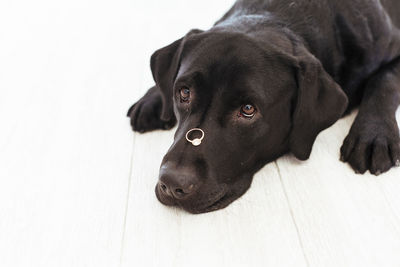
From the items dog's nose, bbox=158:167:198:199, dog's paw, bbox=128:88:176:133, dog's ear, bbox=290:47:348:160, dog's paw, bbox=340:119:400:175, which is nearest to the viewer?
dog's nose, bbox=158:167:198:199

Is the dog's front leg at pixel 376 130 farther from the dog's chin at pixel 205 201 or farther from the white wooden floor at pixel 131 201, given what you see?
the dog's chin at pixel 205 201

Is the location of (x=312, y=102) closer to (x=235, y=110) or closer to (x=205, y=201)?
(x=235, y=110)

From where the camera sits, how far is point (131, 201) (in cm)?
141

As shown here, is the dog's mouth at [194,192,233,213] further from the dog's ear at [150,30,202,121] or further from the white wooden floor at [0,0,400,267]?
the dog's ear at [150,30,202,121]

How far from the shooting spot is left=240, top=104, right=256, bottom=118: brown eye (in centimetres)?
127

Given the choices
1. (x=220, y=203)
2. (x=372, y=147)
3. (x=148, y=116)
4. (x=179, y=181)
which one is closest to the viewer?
(x=179, y=181)

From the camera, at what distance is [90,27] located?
2801mm

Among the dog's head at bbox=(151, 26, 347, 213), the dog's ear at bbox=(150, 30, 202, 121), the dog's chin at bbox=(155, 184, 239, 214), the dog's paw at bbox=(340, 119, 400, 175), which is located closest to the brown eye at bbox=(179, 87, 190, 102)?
the dog's head at bbox=(151, 26, 347, 213)

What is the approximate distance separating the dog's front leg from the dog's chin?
495 millimetres

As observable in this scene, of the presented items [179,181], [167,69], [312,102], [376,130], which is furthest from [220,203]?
[376,130]

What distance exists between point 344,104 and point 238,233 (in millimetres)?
571

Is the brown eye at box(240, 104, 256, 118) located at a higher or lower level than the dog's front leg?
higher

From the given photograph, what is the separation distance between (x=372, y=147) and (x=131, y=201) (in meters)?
0.89

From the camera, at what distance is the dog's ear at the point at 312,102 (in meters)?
1.32
